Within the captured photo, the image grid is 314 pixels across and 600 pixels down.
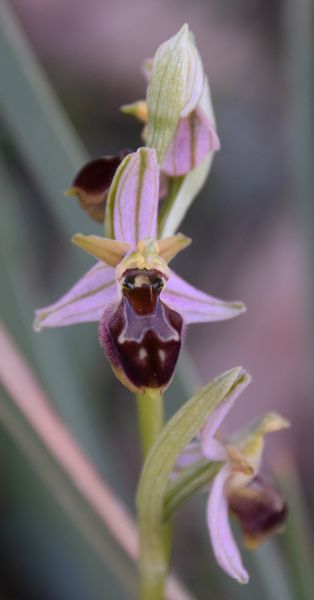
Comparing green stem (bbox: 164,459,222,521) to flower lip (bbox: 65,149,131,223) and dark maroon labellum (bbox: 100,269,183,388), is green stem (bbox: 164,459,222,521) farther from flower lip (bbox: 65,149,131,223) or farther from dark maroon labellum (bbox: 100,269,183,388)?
flower lip (bbox: 65,149,131,223)

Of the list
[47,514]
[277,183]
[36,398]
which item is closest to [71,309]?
[36,398]

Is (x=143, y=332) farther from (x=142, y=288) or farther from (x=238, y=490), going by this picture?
(x=238, y=490)

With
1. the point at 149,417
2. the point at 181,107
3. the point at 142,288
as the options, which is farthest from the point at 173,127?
the point at 149,417

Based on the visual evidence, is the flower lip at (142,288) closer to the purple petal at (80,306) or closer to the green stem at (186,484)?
the purple petal at (80,306)

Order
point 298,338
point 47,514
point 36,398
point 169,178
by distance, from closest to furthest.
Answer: point 169,178
point 36,398
point 47,514
point 298,338

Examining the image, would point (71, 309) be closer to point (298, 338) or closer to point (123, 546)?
point (123, 546)
